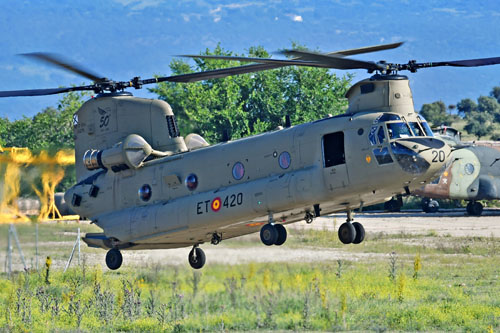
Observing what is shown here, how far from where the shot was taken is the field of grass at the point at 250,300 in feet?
69.8

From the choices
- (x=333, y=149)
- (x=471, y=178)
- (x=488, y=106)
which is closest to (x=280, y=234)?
(x=333, y=149)

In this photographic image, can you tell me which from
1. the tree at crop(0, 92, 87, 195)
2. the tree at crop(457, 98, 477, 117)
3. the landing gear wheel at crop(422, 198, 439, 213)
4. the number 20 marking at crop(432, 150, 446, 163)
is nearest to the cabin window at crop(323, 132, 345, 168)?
the number 20 marking at crop(432, 150, 446, 163)

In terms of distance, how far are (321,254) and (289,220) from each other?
7.03 m

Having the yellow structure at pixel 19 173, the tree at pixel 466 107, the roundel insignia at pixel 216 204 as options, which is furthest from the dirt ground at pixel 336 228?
the tree at pixel 466 107

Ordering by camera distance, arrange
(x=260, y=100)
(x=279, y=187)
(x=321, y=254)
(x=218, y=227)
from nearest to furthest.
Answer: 1. (x=279, y=187)
2. (x=218, y=227)
3. (x=321, y=254)
4. (x=260, y=100)

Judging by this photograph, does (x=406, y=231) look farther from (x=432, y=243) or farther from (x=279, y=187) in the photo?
(x=279, y=187)

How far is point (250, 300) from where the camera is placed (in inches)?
840

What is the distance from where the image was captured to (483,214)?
47562 millimetres

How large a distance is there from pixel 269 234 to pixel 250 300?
5.75 feet

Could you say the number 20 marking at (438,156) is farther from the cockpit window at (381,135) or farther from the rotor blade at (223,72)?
the rotor blade at (223,72)

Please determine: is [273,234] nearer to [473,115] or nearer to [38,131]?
[38,131]

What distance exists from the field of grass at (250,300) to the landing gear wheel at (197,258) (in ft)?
1.17

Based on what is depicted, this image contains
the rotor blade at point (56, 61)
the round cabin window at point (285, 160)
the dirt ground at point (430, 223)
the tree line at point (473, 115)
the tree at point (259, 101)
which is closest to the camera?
the round cabin window at point (285, 160)

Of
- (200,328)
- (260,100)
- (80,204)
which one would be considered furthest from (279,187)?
(260,100)
